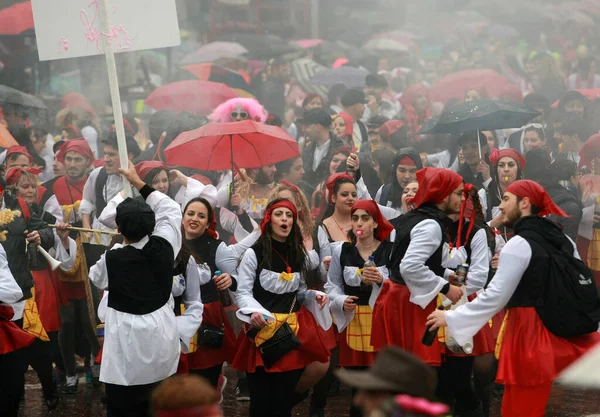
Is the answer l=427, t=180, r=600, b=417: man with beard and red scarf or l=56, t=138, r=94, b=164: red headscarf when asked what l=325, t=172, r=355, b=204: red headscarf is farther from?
l=56, t=138, r=94, b=164: red headscarf

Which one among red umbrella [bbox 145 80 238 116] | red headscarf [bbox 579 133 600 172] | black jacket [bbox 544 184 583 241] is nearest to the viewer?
black jacket [bbox 544 184 583 241]

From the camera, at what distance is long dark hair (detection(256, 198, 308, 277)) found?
694 centimetres

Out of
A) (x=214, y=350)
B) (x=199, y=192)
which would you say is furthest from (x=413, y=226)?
(x=199, y=192)

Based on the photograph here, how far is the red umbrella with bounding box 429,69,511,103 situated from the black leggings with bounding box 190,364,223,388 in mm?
10724

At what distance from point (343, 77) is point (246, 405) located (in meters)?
11.2

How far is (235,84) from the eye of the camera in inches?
769

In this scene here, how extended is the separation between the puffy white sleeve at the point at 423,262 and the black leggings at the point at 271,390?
0.97 meters

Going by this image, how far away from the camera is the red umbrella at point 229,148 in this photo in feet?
31.8

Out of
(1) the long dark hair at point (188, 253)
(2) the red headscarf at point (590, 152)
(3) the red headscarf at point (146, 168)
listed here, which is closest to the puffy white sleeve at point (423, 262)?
(1) the long dark hair at point (188, 253)

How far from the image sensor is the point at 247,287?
6906 millimetres

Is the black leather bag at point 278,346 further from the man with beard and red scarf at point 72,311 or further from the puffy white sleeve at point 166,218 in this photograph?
the man with beard and red scarf at point 72,311

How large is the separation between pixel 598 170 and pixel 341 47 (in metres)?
15.3

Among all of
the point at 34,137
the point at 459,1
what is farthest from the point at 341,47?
the point at 34,137

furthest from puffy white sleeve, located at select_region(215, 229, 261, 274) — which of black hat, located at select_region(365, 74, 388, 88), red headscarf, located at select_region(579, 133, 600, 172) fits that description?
black hat, located at select_region(365, 74, 388, 88)
